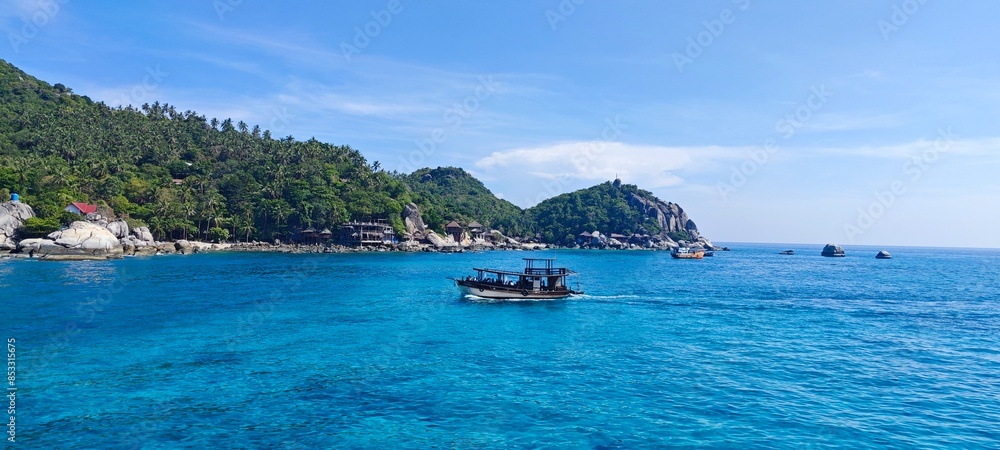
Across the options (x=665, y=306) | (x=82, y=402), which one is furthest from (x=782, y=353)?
(x=82, y=402)

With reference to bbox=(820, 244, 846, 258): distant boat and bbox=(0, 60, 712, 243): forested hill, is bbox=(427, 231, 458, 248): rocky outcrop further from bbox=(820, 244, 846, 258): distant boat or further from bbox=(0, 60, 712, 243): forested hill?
bbox=(820, 244, 846, 258): distant boat

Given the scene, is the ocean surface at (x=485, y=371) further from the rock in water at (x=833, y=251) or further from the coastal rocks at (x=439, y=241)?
the rock in water at (x=833, y=251)

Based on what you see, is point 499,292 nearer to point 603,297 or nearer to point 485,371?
point 603,297

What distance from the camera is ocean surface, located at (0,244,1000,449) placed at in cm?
1703

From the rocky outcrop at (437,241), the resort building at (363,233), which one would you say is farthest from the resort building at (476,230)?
the resort building at (363,233)

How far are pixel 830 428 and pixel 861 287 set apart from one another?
60139mm

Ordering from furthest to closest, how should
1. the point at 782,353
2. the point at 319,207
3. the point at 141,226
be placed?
1. the point at 319,207
2. the point at 141,226
3. the point at 782,353

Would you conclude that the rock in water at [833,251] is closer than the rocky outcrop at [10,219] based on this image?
No

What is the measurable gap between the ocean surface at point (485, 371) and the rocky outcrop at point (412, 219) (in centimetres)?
8920

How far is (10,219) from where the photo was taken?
8281 centimetres

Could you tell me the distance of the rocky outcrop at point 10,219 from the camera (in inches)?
3204

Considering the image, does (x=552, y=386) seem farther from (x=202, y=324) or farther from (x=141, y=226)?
(x=141, y=226)

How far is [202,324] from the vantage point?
3369 centimetres

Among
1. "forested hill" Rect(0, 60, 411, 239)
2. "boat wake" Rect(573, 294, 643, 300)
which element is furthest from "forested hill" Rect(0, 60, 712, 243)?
"boat wake" Rect(573, 294, 643, 300)
